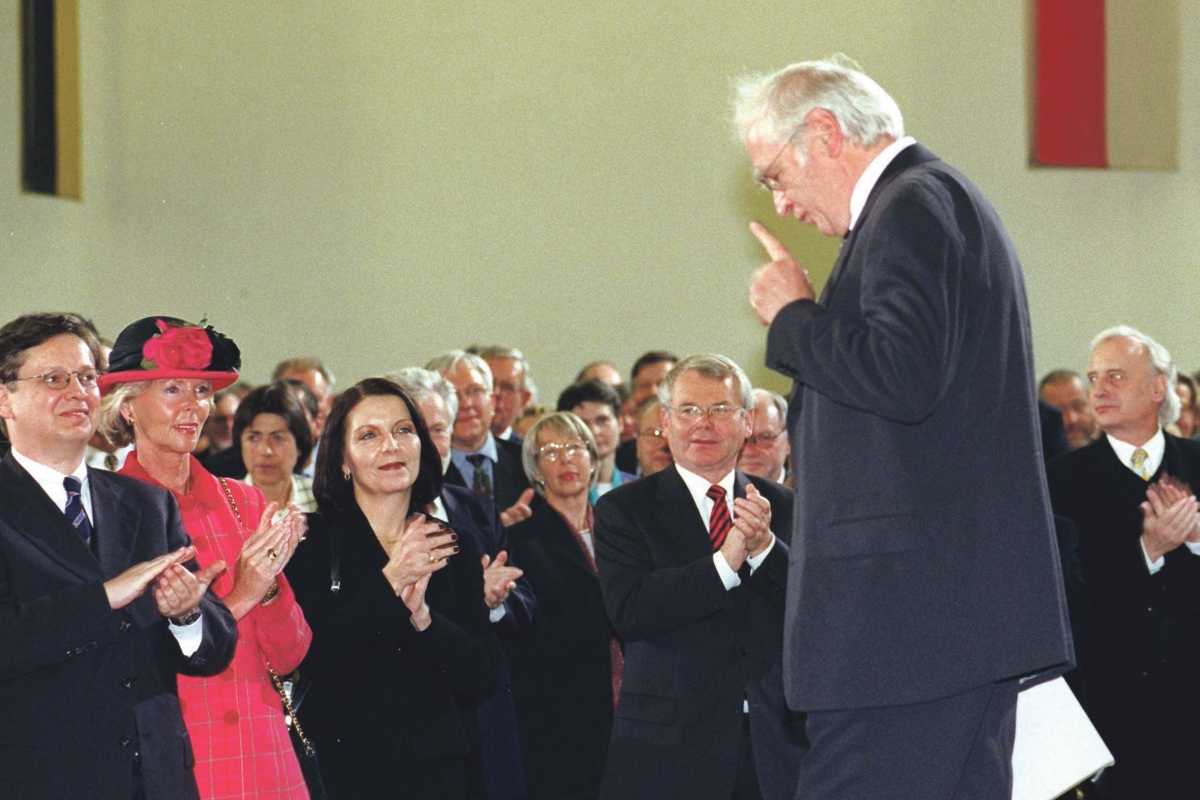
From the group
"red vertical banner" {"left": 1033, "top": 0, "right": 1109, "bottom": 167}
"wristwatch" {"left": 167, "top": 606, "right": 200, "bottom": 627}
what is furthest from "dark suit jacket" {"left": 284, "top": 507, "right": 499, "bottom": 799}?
"red vertical banner" {"left": 1033, "top": 0, "right": 1109, "bottom": 167}

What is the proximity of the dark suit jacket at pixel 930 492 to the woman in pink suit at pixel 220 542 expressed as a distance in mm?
1410

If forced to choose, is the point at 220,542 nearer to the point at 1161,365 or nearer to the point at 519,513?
the point at 519,513

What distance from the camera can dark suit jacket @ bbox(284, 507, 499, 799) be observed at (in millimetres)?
3609

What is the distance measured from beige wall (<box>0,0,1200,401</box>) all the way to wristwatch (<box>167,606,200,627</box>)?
636 cm

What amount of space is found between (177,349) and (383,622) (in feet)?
2.64

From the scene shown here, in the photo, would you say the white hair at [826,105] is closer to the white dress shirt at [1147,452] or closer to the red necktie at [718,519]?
the red necktie at [718,519]

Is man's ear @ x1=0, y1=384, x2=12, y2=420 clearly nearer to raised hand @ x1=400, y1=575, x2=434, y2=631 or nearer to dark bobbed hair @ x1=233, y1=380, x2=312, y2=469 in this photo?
raised hand @ x1=400, y1=575, x2=434, y2=631

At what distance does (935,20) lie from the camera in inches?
389

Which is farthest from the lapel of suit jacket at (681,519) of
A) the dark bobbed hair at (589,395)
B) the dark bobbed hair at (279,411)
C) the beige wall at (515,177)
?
the beige wall at (515,177)

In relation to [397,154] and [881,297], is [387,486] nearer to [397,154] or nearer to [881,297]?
[881,297]

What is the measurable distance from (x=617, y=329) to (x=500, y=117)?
1.57 m

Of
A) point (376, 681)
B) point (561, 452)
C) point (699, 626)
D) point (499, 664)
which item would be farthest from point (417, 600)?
point (561, 452)

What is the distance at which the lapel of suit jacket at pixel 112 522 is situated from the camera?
2.91m

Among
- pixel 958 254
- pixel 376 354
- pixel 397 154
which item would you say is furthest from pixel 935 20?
pixel 958 254
